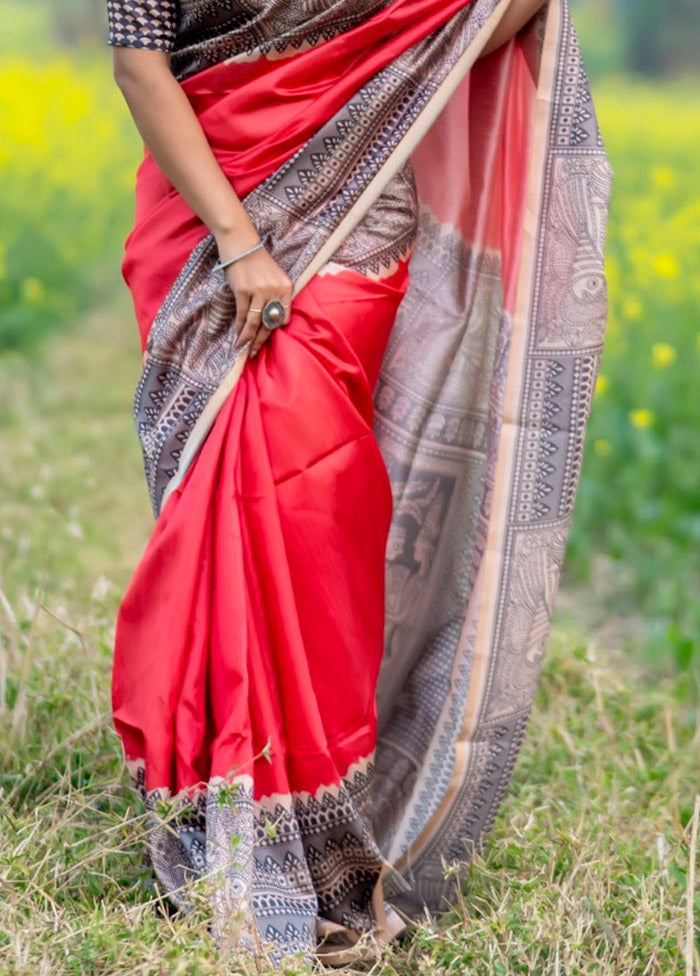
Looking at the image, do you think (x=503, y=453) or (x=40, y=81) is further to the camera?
(x=40, y=81)

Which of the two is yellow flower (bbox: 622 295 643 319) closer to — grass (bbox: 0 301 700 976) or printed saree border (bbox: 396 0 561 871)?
grass (bbox: 0 301 700 976)

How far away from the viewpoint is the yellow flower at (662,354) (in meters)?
4.09

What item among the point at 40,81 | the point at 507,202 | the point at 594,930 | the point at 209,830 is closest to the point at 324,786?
the point at 209,830

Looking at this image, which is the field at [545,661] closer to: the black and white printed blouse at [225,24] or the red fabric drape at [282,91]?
the red fabric drape at [282,91]

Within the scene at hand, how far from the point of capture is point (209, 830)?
6.14 feet

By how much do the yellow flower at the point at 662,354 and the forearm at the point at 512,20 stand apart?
2.10 metres

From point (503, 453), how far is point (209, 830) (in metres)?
0.70

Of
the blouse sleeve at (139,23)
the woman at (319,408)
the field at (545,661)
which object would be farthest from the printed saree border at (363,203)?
the field at (545,661)

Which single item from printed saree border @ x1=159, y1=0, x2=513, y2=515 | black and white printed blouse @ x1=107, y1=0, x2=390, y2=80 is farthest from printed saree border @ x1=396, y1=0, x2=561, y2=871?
black and white printed blouse @ x1=107, y1=0, x2=390, y2=80

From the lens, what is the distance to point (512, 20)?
81.8 inches

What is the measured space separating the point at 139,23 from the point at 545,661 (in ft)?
5.67

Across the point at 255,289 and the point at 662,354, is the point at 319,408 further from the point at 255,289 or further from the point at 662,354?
the point at 662,354

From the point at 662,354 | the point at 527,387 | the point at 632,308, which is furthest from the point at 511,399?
the point at 632,308

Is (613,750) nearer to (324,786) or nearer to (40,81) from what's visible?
(324,786)
